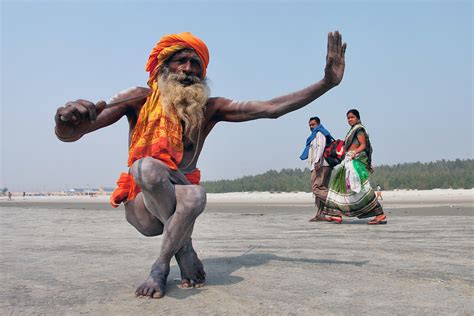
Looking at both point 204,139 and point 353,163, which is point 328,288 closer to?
point 204,139

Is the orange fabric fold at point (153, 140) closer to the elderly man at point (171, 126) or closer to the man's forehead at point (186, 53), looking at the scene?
the elderly man at point (171, 126)

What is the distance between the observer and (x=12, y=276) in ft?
11.3

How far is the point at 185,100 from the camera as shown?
10.7 ft

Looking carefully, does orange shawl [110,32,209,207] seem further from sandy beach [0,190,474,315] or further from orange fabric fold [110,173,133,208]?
sandy beach [0,190,474,315]

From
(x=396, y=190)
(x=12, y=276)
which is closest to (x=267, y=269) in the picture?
(x=12, y=276)

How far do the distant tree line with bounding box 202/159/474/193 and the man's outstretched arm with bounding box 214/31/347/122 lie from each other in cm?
2689

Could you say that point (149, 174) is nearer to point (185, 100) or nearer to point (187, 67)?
point (185, 100)

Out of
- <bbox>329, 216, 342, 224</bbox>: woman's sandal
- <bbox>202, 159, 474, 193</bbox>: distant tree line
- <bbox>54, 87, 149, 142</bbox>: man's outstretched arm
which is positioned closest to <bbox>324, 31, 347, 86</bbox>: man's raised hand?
<bbox>54, 87, 149, 142</bbox>: man's outstretched arm

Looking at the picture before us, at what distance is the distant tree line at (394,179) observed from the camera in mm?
28172

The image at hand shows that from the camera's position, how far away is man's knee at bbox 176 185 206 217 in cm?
288

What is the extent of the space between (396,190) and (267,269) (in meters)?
Answer: 27.0

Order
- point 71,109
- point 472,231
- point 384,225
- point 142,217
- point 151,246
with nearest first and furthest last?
point 71,109, point 142,217, point 151,246, point 472,231, point 384,225

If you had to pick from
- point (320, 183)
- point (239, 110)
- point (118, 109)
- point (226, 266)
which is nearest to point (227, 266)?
point (226, 266)

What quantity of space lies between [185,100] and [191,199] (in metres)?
0.74
